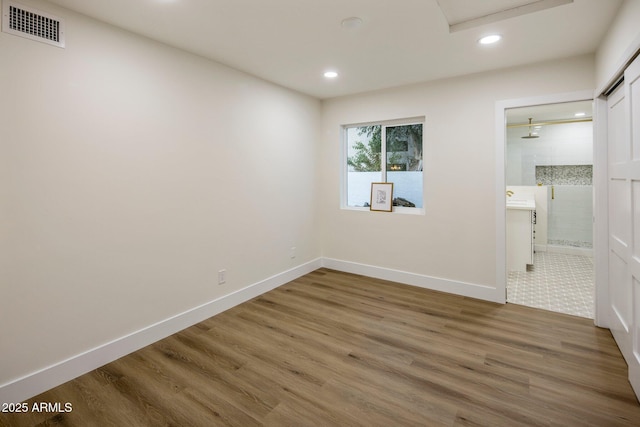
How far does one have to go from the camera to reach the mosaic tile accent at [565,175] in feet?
18.6

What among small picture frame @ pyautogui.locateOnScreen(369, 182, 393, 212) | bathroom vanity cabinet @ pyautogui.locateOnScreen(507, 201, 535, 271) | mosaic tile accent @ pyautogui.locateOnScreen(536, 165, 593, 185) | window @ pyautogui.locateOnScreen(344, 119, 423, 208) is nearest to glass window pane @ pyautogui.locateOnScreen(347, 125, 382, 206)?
window @ pyautogui.locateOnScreen(344, 119, 423, 208)

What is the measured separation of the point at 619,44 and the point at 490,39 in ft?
2.71

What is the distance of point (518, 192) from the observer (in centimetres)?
584

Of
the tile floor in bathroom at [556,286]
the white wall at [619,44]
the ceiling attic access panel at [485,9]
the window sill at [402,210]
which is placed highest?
the ceiling attic access panel at [485,9]

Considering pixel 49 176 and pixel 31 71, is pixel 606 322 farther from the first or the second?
pixel 31 71

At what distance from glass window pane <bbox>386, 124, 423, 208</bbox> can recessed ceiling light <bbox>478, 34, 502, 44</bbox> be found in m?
1.44

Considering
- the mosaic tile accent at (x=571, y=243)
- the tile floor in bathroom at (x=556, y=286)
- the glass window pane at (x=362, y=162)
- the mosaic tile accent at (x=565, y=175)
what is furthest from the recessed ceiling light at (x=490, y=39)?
the mosaic tile accent at (x=571, y=243)

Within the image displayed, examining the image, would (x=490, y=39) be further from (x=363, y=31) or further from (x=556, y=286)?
(x=556, y=286)

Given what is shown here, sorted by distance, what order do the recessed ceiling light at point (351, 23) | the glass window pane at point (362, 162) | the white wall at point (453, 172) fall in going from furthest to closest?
1. the glass window pane at point (362, 162)
2. the white wall at point (453, 172)
3. the recessed ceiling light at point (351, 23)

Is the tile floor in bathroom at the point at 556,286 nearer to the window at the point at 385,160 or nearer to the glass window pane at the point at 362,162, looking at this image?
the window at the point at 385,160

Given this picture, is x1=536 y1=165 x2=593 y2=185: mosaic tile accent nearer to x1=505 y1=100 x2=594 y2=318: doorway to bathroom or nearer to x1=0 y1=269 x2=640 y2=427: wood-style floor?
x1=505 y1=100 x2=594 y2=318: doorway to bathroom

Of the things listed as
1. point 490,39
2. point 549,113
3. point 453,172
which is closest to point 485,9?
point 490,39

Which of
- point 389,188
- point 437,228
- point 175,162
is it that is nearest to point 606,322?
point 437,228

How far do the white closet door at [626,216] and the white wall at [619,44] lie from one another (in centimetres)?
10
